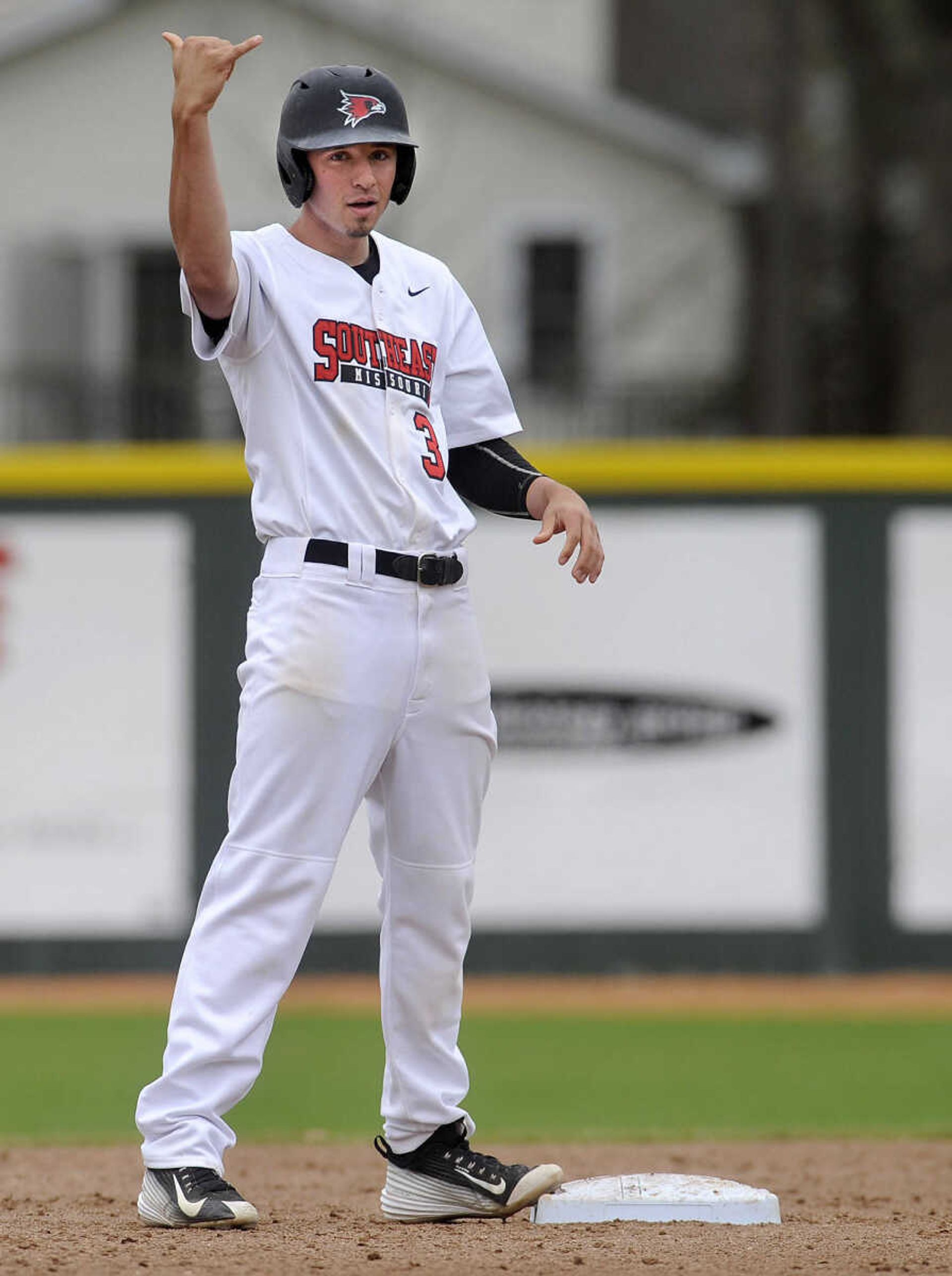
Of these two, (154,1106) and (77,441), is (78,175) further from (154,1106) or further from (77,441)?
(154,1106)

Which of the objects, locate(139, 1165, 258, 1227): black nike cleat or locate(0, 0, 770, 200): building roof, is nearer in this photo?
locate(139, 1165, 258, 1227): black nike cleat

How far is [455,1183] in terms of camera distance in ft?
12.8

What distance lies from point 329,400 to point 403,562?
1.05 feet

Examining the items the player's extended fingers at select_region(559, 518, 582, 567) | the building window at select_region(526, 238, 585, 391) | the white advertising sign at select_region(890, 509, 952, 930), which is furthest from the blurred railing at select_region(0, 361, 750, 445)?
the player's extended fingers at select_region(559, 518, 582, 567)

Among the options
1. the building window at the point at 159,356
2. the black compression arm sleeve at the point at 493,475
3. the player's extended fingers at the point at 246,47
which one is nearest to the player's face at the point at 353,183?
the player's extended fingers at the point at 246,47

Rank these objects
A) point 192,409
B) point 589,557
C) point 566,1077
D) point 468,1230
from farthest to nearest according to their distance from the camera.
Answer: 1. point 192,409
2. point 566,1077
3. point 468,1230
4. point 589,557

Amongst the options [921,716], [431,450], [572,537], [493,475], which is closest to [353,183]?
[431,450]

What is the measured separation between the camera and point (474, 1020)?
793 centimetres

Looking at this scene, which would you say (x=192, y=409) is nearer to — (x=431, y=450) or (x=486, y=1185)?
(x=431, y=450)

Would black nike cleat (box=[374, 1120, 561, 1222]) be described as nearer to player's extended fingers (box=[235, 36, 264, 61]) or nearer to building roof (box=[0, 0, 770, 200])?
player's extended fingers (box=[235, 36, 264, 61])

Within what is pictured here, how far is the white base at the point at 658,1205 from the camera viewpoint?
3.90 meters

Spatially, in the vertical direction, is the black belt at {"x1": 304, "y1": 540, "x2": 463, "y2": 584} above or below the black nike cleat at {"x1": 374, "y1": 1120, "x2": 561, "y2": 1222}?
above

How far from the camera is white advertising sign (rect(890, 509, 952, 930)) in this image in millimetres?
8930

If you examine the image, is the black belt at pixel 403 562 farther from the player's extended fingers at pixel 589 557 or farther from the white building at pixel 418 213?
the white building at pixel 418 213
